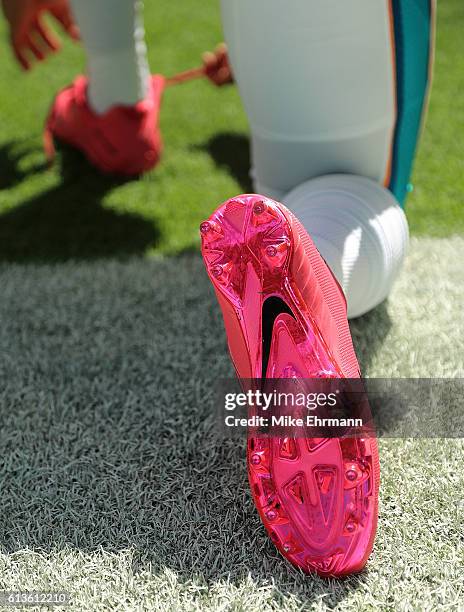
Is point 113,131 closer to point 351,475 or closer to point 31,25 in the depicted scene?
point 31,25

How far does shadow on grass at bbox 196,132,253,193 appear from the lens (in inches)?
60.1

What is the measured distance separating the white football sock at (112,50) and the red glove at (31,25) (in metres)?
0.11

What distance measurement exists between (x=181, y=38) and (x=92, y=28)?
88 cm

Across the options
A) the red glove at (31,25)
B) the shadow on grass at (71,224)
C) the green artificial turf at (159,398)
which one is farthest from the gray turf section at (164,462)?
the red glove at (31,25)

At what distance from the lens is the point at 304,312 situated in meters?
0.70

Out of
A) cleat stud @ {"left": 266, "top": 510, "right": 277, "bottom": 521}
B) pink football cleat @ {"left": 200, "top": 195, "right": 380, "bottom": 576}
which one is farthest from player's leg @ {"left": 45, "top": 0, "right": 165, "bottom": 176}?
cleat stud @ {"left": 266, "top": 510, "right": 277, "bottom": 521}

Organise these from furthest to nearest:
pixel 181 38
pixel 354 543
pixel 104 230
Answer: pixel 181 38, pixel 104 230, pixel 354 543

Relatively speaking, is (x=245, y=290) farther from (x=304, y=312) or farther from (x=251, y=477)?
(x=251, y=477)

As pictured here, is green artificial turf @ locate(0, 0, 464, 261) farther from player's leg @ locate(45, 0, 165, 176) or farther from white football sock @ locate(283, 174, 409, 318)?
white football sock @ locate(283, 174, 409, 318)

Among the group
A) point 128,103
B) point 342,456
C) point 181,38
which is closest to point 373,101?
point 342,456

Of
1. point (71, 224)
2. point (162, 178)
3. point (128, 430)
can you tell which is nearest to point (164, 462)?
point (128, 430)

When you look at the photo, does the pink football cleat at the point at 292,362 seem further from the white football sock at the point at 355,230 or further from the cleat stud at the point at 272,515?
the white football sock at the point at 355,230

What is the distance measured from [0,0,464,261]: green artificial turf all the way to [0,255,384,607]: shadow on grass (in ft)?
0.43

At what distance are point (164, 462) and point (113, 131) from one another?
846mm
